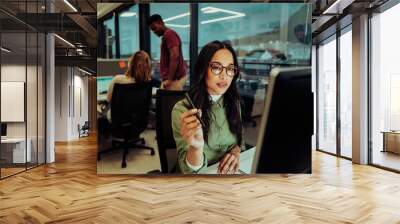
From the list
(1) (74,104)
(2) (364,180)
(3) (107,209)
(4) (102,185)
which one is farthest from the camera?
(1) (74,104)

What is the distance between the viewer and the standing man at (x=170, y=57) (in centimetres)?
611

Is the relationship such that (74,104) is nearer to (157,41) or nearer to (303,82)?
(157,41)

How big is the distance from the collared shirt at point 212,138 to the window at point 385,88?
3.15 metres

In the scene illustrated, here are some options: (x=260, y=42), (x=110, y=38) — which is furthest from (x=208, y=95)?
(x=110, y=38)

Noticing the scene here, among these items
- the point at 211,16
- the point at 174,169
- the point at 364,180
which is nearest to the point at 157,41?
the point at 211,16

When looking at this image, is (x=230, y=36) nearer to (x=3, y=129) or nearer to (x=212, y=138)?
(x=212, y=138)

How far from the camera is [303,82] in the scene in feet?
20.1

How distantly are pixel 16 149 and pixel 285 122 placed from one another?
483cm

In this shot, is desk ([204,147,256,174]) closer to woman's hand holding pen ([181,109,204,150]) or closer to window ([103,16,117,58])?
woman's hand holding pen ([181,109,204,150])

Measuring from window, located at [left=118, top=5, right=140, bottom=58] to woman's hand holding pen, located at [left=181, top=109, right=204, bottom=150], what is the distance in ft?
4.64

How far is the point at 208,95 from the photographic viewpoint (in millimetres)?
6043

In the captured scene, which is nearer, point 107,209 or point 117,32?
point 107,209

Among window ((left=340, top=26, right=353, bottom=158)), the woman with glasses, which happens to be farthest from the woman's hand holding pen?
window ((left=340, top=26, right=353, bottom=158))

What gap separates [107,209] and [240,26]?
11.7 feet
